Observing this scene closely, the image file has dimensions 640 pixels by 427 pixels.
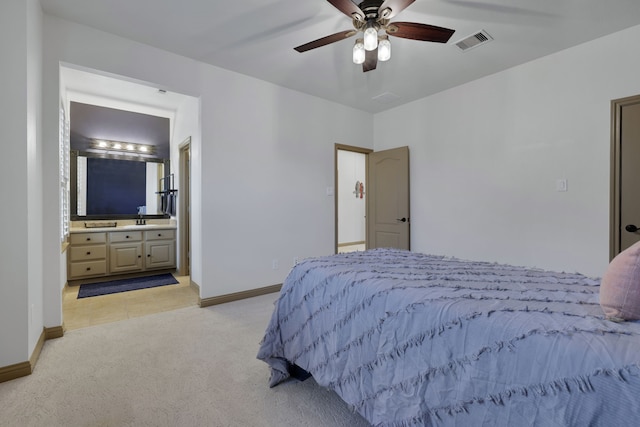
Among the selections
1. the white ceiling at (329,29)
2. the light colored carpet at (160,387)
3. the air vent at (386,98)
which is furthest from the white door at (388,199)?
the light colored carpet at (160,387)

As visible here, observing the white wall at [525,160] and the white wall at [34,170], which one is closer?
the white wall at [34,170]

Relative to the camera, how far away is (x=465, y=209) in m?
3.75

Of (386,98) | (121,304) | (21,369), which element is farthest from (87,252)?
(386,98)

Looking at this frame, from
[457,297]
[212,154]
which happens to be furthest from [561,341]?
[212,154]

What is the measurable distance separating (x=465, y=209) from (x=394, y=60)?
200cm

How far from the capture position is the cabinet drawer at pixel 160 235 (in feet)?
15.5

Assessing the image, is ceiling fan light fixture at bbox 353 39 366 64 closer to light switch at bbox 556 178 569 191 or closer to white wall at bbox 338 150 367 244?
light switch at bbox 556 178 569 191

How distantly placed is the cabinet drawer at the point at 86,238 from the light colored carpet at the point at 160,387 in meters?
2.07

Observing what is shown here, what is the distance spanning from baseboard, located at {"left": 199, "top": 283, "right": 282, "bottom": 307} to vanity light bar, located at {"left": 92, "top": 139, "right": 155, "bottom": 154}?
3.23 metres

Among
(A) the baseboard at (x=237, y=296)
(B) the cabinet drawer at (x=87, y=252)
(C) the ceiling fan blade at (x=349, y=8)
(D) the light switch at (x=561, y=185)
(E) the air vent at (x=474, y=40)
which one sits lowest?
(A) the baseboard at (x=237, y=296)

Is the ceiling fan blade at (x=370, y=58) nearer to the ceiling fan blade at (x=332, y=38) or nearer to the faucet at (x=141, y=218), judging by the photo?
the ceiling fan blade at (x=332, y=38)

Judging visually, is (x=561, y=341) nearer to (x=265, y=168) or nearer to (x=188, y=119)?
(x=265, y=168)

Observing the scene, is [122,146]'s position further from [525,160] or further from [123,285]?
[525,160]

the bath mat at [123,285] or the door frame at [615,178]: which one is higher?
the door frame at [615,178]
